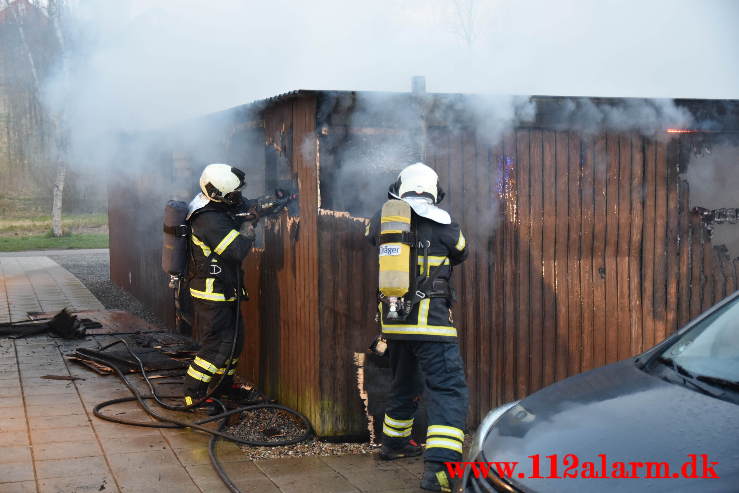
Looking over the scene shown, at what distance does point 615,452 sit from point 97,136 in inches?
401

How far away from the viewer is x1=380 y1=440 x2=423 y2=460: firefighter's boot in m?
5.05

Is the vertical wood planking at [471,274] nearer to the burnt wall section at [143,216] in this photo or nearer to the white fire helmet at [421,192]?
the white fire helmet at [421,192]

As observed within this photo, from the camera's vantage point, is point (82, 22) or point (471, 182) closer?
point (471, 182)

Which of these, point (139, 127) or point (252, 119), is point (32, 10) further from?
point (252, 119)

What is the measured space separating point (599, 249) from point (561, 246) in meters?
0.32

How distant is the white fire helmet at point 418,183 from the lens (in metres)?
4.77

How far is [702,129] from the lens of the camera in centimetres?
607

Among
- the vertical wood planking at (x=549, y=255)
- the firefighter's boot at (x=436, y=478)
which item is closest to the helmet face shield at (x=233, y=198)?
the vertical wood planking at (x=549, y=255)

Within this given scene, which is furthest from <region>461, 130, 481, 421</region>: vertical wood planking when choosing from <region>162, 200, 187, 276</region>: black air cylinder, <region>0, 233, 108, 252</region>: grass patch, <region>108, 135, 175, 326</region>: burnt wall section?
<region>0, 233, 108, 252</region>: grass patch

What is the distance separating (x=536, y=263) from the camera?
19.2 feet

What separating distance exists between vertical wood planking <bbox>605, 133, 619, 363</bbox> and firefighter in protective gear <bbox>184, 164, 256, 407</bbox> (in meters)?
2.78

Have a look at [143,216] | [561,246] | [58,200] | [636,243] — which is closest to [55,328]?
[143,216]

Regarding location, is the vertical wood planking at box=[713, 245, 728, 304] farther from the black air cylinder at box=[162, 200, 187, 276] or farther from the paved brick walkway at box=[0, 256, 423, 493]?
the black air cylinder at box=[162, 200, 187, 276]

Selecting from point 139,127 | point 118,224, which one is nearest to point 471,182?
Answer: point 139,127
